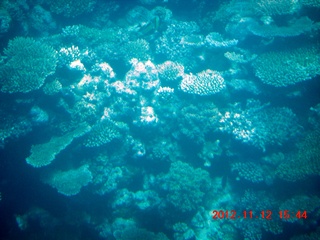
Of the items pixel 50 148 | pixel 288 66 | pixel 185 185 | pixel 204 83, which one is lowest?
pixel 185 185

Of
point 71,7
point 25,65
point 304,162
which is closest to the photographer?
point 25,65

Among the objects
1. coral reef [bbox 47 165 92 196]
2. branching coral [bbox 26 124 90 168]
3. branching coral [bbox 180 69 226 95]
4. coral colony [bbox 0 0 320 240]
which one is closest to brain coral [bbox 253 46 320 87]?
coral colony [bbox 0 0 320 240]

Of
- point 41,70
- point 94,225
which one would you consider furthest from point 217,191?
point 41,70

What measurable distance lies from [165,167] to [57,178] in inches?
113

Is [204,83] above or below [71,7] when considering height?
below

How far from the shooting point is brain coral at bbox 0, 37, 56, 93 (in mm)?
5395
